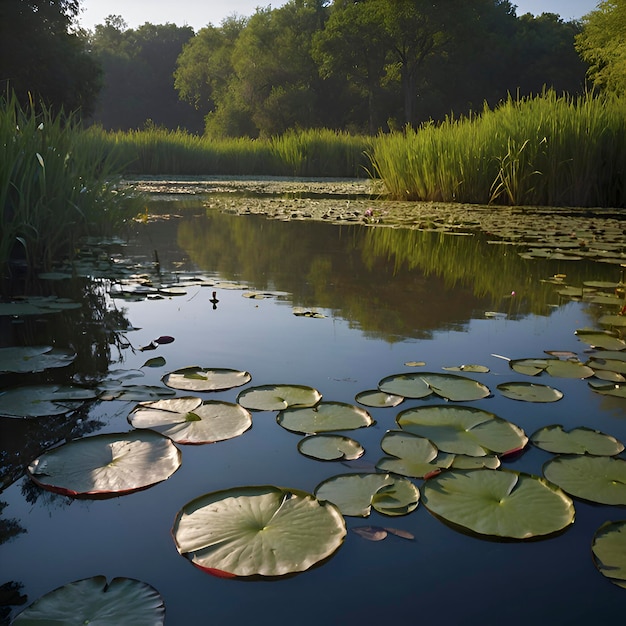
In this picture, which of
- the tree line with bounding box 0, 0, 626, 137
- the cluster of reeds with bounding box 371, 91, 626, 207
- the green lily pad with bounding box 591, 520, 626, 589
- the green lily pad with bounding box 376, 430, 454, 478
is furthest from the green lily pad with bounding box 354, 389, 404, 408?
the tree line with bounding box 0, 0, 626, 137

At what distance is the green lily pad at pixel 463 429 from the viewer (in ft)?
3.76

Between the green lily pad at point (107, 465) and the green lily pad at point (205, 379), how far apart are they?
269 millimetres

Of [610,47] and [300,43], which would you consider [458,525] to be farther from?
[300,43]

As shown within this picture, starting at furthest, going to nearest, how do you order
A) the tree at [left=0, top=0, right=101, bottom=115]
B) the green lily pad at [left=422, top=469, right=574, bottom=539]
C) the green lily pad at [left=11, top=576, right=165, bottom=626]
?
1. the tree at [left=0, top=0, right=101, bottom=115]
2. the green lily pad at [left=422, top=469, right=574, bottom=539]
3. the green lily pad at [left=11, top=576, right=165, bottom=626]

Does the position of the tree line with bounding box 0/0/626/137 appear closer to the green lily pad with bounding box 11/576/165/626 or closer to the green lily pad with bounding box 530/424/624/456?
the green lily pad with bounding box 530/424/624/456

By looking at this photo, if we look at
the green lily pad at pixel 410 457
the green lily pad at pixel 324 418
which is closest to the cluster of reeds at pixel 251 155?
the green lily pad at pixel 324 418

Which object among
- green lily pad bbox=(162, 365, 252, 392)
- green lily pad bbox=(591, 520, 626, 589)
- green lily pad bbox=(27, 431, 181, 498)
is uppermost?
green lily pad bbox=(162, 365, 252, 392)

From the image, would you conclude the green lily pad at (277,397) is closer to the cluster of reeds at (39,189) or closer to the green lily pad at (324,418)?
the green lily pad at (324,418)

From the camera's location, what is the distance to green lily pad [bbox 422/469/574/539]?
2.93 ft

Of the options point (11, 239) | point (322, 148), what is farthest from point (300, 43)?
point (11, 239)

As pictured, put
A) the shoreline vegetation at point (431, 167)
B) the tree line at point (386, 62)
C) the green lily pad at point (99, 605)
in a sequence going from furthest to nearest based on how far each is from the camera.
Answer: the tree line at point (386, 62)
the shoreline vegetation at point (431, 167)
the green lily pad at point (99, 605)

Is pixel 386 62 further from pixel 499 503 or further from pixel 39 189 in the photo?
pixel 499 503

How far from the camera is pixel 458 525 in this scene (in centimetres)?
90

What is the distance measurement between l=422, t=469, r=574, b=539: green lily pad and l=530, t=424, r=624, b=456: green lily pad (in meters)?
0.16
